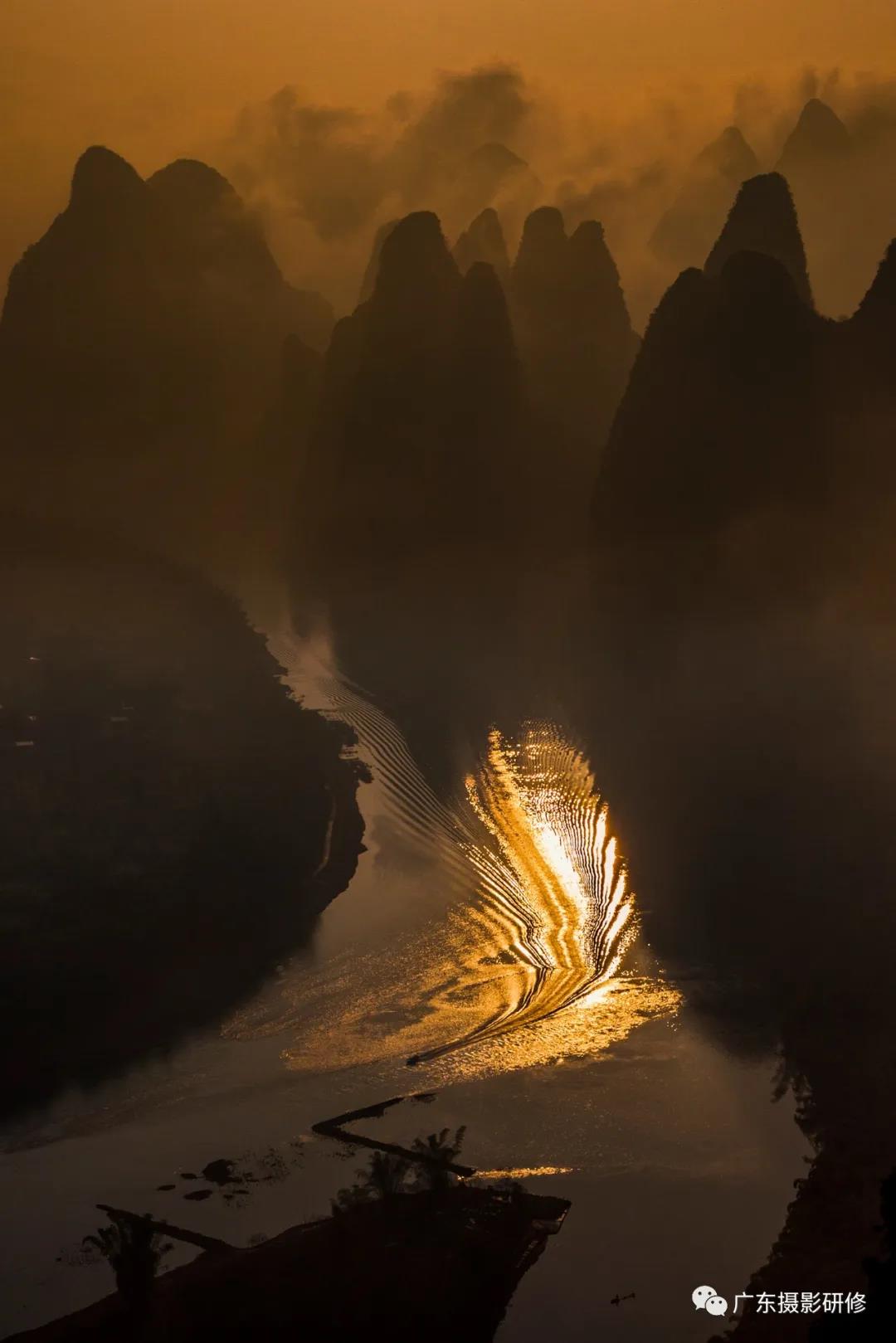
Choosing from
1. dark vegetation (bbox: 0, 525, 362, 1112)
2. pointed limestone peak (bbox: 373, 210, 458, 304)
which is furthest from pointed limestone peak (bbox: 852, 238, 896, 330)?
pointed limestone peak (bbox: 373, 210, 458, 304)

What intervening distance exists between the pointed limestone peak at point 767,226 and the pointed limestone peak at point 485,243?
44538mm

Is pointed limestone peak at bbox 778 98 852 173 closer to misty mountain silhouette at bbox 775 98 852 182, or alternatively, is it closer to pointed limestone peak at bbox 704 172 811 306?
misty mountain silhouette at bbox 775 98 852 182

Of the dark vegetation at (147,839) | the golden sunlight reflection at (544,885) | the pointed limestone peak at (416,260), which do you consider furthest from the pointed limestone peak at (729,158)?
the golden sunlight reflection at (544,885)

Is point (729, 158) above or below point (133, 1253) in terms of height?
above

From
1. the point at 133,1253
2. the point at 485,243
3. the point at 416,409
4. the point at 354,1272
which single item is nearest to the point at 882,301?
the point at 416,409

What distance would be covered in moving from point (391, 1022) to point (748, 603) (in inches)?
1855

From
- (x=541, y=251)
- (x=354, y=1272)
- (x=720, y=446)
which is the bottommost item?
(x=354, y=1272)

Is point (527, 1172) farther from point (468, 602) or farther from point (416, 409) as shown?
point (416, 409)

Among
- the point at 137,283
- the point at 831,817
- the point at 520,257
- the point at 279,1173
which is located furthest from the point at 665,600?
the point at 137,283

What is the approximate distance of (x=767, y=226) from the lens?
9725 centimetres

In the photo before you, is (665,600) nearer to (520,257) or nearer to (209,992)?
(209,992)

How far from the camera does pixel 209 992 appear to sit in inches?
1307

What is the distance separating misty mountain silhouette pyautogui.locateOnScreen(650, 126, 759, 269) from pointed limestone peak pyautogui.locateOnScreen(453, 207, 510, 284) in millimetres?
18498

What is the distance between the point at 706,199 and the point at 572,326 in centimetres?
3752
